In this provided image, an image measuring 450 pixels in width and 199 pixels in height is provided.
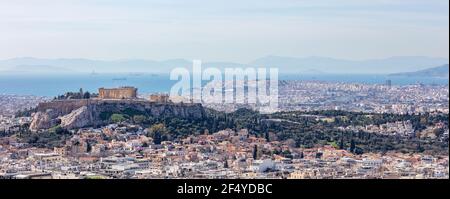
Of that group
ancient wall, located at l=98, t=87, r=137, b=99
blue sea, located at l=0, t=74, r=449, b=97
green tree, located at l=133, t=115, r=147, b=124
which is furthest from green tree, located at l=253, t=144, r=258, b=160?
ancient wall, located at l=98, t=87, r=137, b=99

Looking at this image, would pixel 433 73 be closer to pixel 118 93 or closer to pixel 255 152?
pixel 255 152

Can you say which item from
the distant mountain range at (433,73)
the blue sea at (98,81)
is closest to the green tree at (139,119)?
the blue sea at (98,81)

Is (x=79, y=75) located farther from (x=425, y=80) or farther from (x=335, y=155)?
(x=425, y=80)

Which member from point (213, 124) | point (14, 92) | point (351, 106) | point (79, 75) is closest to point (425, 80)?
point (351, 106)

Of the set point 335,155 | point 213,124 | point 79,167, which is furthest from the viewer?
point 213,124

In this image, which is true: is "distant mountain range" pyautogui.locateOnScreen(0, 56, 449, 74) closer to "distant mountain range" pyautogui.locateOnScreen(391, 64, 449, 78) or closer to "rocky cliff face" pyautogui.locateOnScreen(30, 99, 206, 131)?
"distant mountain range" pyautogui.locateOnScreen(391, 64, 449, 78)
